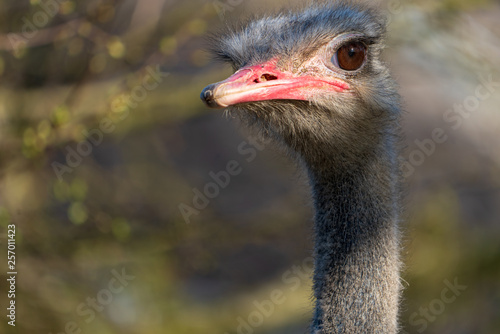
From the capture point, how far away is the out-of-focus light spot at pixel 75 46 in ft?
12.2

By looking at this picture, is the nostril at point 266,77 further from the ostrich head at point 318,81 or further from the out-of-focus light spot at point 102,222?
the out-of-focus light spot at point 102,222

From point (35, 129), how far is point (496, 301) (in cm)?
333

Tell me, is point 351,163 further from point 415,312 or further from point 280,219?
point 415,312

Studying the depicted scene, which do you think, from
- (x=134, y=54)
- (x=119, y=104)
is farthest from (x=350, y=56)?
(x=134, y=54)

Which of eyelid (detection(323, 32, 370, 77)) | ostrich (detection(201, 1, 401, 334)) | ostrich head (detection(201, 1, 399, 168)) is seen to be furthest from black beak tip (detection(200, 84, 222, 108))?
eyelid (detection(323, 32, 370, 77))

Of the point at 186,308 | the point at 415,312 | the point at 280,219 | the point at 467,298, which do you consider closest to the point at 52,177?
the point at 186,308

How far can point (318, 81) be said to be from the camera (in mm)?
1907

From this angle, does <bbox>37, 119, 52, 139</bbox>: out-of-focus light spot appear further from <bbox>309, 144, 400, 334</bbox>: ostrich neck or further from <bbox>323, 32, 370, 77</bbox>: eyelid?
<bbox>323, 32, 370, 77</bbox>: eyelid

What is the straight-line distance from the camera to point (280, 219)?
4.40 metres

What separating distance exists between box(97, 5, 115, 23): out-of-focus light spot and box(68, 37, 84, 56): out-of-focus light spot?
9.3 inches

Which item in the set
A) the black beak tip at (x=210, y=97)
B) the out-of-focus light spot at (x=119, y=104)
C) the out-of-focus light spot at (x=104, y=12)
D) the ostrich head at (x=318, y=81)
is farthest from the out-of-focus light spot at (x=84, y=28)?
the black beak tip at (x=210, y=97)

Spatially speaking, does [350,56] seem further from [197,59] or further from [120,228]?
[120,228]

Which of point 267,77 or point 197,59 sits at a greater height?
point 197,59

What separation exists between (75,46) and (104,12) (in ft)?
0.99
